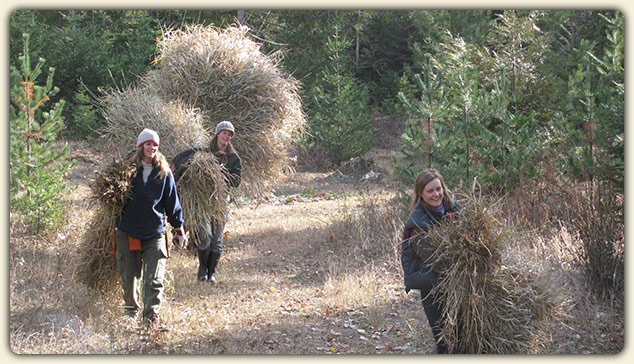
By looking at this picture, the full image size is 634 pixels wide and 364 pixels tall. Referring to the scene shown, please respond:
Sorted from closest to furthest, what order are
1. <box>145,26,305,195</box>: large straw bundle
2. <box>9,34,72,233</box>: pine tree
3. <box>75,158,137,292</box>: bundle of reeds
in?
<box>75,158,137,292</box>: bundle of reeds → <box>9,34,72,233</box>: pine tree → <box>145,26,305,195</box>: large straw bundle

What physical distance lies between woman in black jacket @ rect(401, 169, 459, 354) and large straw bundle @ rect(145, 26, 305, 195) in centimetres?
570

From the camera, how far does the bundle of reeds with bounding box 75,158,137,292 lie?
664 centimetres

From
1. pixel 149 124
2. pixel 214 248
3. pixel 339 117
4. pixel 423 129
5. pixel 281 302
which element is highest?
pixel 339 117

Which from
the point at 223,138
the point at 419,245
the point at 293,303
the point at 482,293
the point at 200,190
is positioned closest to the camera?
the point at 482,293

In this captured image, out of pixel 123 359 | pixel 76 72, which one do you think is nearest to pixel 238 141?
pixel 123 359

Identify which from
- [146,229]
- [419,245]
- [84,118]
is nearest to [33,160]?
[146,229]

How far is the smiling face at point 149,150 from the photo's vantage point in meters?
6.63

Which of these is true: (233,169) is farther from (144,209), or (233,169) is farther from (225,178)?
(144,209)

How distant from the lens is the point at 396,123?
26.1 m

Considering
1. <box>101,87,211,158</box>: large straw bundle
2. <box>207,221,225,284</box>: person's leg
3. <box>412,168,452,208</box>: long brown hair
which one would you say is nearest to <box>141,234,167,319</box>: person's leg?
<box>207,221,225,284</box>: person's leg

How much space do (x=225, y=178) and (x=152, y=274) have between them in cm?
233

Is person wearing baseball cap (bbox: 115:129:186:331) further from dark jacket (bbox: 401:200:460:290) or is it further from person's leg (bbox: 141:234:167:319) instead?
dark jacket (bbox: 401:200:460:290)

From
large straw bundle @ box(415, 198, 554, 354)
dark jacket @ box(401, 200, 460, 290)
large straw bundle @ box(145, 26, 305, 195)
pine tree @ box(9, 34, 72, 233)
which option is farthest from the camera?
large straw bundle @ box(145, 26, 305, 195)

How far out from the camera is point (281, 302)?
8.09m
